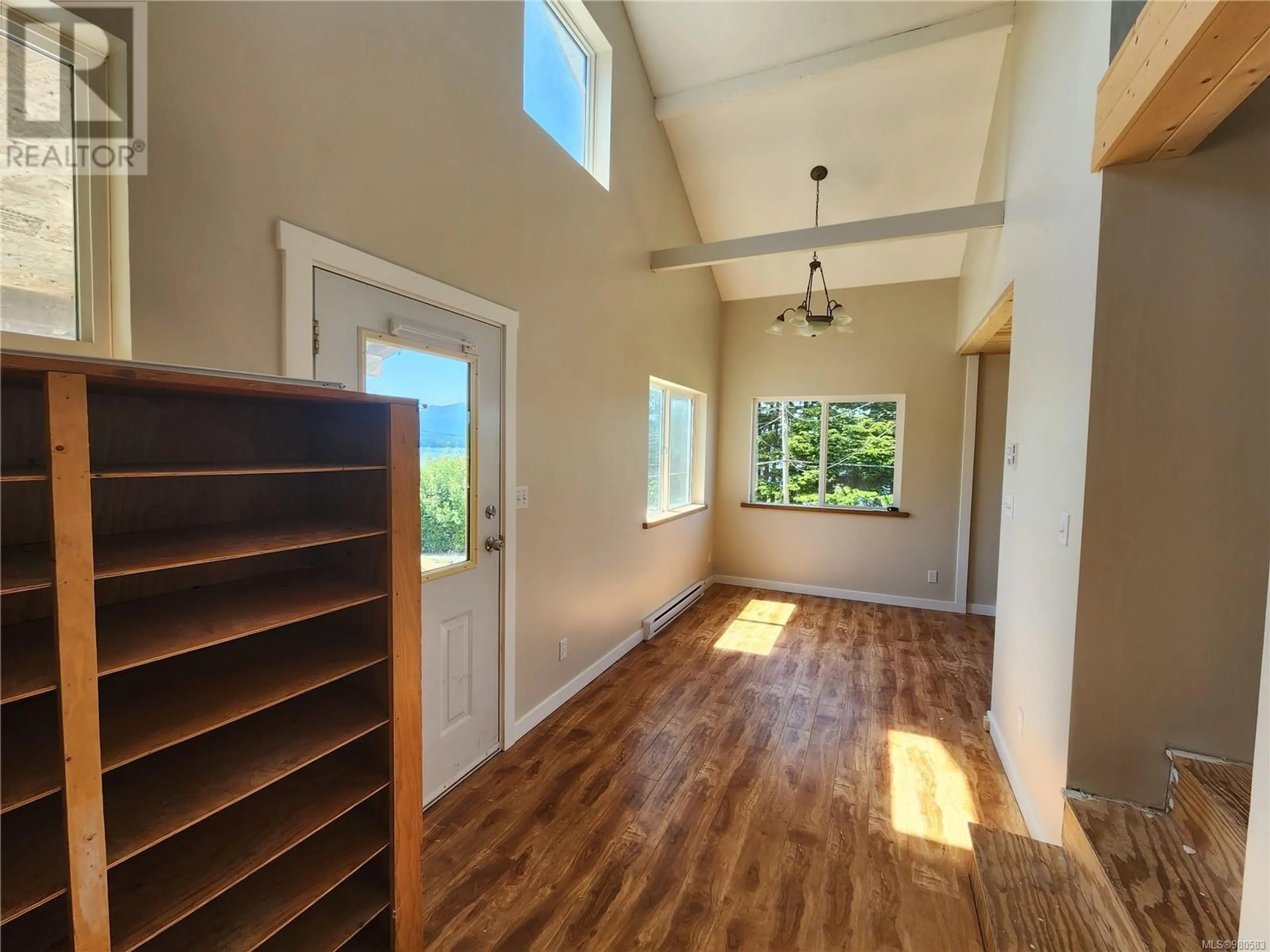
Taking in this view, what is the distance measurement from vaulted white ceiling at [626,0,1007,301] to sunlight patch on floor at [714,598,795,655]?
3.15 metres

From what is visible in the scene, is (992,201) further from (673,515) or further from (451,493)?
(451,493)

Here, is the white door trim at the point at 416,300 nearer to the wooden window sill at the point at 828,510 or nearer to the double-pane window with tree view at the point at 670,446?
the double-pane window with tree view at the point at 670,446

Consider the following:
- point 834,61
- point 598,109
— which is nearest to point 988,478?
point 834,61

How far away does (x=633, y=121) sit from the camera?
3.26 meters

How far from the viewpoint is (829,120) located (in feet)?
11.5

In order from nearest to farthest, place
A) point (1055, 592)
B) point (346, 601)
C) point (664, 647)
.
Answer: point (346, 601), point (1055, 592), point (664, 647)

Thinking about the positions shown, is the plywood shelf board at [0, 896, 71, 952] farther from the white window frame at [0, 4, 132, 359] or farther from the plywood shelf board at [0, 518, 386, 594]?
the white window frame at [0, 4, 132, 359]

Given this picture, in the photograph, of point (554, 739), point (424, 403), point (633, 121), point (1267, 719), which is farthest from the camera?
point (633, 121)

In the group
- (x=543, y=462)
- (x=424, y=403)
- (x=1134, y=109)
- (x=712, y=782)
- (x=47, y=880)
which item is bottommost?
(x=712, y=782)

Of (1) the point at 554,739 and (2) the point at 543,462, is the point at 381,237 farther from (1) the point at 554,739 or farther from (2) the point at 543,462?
(1) the point at 554,739

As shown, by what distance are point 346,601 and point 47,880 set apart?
575mm

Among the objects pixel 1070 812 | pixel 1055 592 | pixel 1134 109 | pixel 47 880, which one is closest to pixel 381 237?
pixel 47 880

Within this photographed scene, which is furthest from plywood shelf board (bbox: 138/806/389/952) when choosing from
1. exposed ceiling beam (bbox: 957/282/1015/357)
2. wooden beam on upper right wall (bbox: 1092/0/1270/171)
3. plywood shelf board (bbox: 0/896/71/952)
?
exposed ceiling beam (bbox: 957/282/1015/357)

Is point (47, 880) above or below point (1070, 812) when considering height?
above
